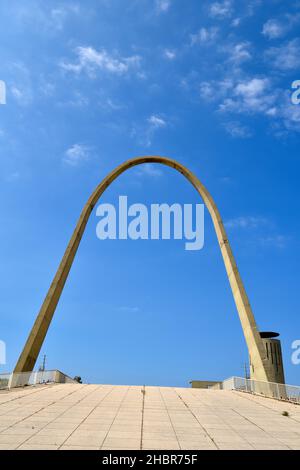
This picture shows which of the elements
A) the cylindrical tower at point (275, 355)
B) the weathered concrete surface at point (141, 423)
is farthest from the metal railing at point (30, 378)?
the cylindrical tower at point (275, 355)

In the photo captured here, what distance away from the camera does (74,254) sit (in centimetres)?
3488

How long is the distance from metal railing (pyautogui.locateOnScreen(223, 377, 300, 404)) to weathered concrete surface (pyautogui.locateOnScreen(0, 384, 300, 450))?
3.45 ft

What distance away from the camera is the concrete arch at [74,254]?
2583cm

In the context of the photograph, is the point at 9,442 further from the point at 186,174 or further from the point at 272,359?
the point at 272,359

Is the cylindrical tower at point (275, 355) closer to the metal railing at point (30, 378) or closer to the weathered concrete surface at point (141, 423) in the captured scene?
the metal railing at point (30, 378)

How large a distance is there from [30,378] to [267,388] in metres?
12.4

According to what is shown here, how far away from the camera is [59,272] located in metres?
31.8

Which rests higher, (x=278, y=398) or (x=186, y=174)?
(x=186, y=174)

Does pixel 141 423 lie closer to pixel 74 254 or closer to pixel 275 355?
→ pixel 74 254

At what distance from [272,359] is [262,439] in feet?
170

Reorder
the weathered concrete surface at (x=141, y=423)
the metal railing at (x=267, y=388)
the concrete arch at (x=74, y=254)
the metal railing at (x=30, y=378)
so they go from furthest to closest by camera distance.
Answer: the concrete arch at (x=74, y=254), the metal railing at (x=30, y=378), the metal railing at (x=267, y=388), the weathered concrete surface at (x=141, y=423)

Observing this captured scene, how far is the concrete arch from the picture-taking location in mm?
25828

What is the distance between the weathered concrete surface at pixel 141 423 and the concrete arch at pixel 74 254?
9.91 m
